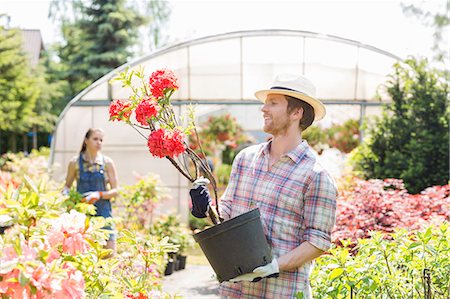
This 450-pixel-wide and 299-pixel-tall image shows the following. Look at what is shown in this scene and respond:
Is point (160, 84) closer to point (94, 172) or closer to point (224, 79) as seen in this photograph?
point (94, 172)

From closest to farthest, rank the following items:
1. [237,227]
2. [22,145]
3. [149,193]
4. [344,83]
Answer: [237,227]
[149,193]
[344,83]
[22,145]

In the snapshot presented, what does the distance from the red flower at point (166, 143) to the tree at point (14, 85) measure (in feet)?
61.5

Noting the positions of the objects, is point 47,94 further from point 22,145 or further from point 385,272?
point 385,272

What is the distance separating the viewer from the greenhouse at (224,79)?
10.3 m

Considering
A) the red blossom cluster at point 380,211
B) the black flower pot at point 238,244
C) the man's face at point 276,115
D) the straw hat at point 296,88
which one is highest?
the straw hat at point 296,88

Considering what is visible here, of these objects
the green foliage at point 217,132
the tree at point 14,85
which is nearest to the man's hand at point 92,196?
the green foliage at point 217,132

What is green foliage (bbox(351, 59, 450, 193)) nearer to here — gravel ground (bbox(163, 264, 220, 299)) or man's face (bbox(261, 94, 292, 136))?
gravel ground (bbox(163, 264, 220, 299))

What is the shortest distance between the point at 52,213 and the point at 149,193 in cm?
559

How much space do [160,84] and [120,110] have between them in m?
0.18

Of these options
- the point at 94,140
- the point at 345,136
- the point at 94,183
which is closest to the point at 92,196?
the point at 94,183

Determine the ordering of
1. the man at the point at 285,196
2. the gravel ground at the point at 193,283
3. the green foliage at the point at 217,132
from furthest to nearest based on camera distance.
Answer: the green foliage at the point at 217,132
the gravel ground at the point at 193,283
the man at the point at 285,196

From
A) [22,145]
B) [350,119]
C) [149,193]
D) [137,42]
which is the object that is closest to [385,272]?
[149,193]

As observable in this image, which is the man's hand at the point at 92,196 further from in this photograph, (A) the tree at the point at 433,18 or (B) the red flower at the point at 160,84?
(A) the tree at the point at 433,18

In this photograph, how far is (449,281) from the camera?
246cm
